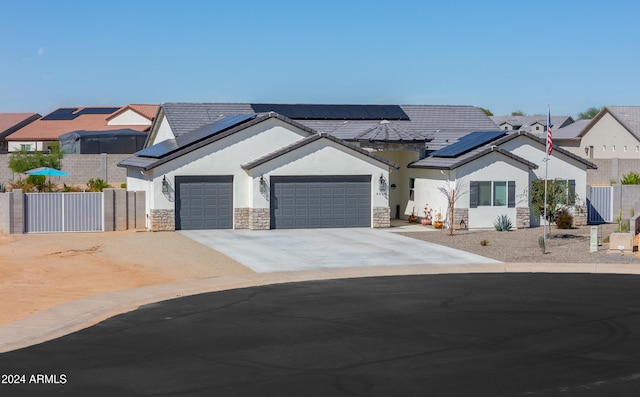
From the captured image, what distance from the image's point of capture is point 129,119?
88.3 m

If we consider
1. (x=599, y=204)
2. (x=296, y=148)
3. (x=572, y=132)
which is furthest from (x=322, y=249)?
(x=572, y=132)

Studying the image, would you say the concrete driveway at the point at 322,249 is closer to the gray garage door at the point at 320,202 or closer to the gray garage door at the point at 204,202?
the gray garage door at the point at 204,202

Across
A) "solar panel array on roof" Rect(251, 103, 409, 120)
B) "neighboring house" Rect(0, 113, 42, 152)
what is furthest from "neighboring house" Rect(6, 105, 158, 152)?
"solar panel array on roof" Rect(251, 103, 409, 120)

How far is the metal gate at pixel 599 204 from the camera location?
42.7 metres

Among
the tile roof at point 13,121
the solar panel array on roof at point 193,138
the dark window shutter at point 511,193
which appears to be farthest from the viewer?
the tile roof at point 13,121

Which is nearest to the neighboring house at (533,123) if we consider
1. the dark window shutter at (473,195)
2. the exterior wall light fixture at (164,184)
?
the dark window shutter at (473,195)

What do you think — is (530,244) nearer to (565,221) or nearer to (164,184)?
(565,221)

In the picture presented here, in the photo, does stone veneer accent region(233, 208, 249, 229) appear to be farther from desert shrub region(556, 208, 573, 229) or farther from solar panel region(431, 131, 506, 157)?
desert shrub region(556, 208, 573, 229)

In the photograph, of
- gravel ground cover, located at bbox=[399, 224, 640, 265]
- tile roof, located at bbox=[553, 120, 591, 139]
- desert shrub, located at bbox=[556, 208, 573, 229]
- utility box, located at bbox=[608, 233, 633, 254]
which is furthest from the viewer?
tile roof, located at bbox=[553, 120, 591, 139]

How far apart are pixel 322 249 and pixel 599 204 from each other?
17545 mm

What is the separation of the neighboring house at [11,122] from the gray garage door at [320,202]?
179 feet

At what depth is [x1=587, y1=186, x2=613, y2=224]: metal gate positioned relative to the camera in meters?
42.7

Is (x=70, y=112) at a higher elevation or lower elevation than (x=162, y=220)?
higher

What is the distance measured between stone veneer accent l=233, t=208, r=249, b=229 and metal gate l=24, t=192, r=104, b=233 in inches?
218
